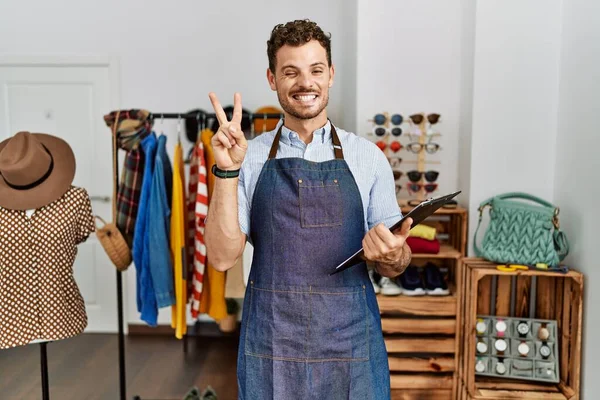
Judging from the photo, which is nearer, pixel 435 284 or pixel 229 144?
pixel 229 144

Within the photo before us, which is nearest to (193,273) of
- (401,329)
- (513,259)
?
(401,329)

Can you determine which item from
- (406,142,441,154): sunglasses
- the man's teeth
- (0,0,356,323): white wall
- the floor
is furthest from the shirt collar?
(0,0,356,323): white wall

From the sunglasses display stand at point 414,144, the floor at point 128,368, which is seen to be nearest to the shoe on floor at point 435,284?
the sunglasses display stand at point 414,144

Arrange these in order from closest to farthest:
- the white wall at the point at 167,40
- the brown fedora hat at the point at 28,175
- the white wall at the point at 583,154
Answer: the brown fedora hat at the point at 28,175
the white wall at the point at 583,154
the white wall at the point at 167,40

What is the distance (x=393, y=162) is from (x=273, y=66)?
58.7 inches

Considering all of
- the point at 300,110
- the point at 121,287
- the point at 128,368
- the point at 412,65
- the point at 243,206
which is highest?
the point at 412,65

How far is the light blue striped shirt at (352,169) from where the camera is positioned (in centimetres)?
148

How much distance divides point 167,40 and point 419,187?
224cm

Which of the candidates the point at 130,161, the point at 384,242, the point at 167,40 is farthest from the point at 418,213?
the point at 167,40

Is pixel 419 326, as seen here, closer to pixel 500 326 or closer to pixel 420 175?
pixel 500 326

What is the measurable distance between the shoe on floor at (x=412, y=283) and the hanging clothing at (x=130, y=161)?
132 centimetres

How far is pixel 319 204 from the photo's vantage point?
4.71 ft

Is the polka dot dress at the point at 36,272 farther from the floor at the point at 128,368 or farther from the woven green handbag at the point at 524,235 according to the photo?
the woven green handbag at the point at 524,235

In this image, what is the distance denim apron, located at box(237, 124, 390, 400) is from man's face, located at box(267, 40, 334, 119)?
0.49 feet
